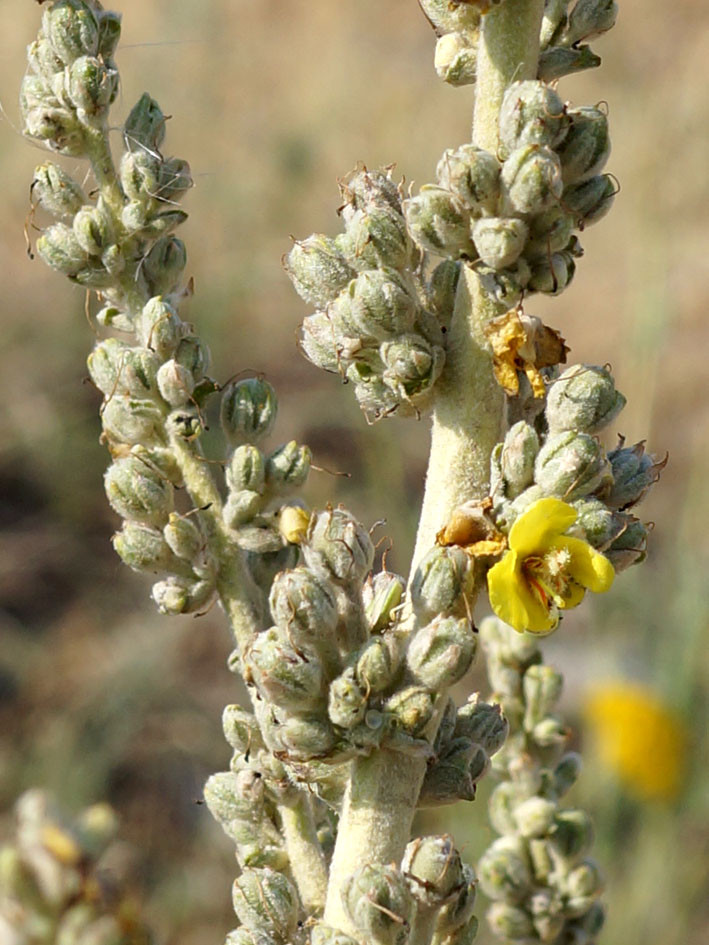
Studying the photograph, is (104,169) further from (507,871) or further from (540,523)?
(507,871)

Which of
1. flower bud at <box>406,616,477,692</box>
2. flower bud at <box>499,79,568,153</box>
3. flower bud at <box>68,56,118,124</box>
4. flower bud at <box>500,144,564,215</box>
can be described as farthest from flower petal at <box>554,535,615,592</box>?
flower bud at <box>68,56,118,124</box>

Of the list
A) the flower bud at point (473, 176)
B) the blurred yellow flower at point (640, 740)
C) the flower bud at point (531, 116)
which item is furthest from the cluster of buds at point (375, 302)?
the blurred yellow flower at point (640, 740)

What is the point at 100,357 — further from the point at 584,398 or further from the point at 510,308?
the point at 584,398

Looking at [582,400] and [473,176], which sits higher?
[473,176]

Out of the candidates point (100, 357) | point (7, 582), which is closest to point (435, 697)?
point (100, 357)

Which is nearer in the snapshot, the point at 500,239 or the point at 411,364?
the point at 500,239

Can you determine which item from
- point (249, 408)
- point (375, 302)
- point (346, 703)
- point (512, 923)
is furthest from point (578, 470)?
point (512, 923)

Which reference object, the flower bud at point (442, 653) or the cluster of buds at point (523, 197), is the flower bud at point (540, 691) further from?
the cluster of buds at point (523, 197)
